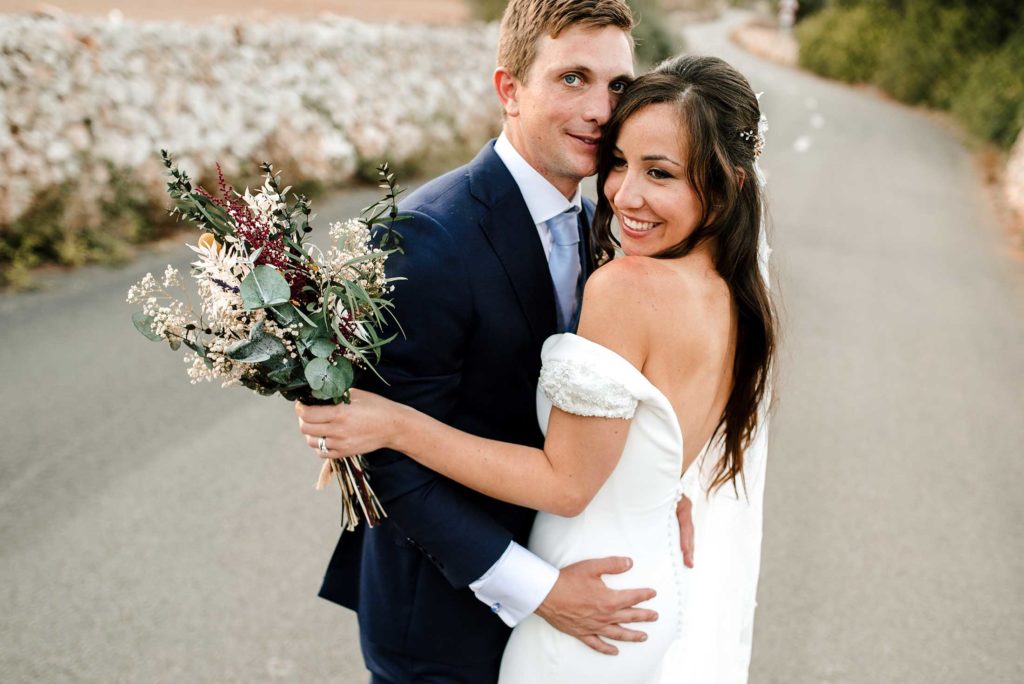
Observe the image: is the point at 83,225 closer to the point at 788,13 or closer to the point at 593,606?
the point at 593,606

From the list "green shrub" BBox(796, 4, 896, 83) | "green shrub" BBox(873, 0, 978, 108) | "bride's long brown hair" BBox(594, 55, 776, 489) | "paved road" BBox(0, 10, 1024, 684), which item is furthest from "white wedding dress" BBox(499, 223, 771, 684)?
"green shrub" BBox(796, 4, 896, 83)

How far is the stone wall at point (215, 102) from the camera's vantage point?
7465 millimetres

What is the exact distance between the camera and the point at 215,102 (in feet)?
30.9

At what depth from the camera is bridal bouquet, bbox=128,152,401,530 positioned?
1612mm

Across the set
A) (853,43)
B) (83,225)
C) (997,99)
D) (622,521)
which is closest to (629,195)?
(622,521)

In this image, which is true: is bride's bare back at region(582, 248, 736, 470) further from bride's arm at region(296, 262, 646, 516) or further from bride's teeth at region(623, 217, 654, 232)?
bride's teeth at region(623, 217, 654, 232)

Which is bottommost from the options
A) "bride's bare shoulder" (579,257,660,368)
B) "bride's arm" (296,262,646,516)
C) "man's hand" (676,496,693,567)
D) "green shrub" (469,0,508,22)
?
"green shrub" (469,0,508,22)

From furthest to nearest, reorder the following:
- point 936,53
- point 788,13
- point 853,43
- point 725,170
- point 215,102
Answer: point 788,13 < point 853,43 < point 936,53 < point 215,102 < point 725,170

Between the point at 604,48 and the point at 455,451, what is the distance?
43.5 inches

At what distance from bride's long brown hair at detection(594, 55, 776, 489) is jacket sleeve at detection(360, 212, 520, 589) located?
561mm

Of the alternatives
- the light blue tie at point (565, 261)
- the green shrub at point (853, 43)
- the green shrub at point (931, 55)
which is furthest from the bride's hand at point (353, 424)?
the green shrub at point (853, 43)

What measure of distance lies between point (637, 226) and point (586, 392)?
19.9 inches

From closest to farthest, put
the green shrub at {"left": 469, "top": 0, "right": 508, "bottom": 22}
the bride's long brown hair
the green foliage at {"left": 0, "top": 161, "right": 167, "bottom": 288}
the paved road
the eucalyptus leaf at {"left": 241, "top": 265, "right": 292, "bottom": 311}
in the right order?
the eucalyptus leaf at {"left": 241, "top": 265, "right": 292, "bottom": 311} < the bride's long brown hair < the paved road < the green foliage at {"left": 0, "top": 161, "right": 167, "bottom": 288} < the green shrub at {"left": 469, "top": 0, "right": 508, "bottom": 22}

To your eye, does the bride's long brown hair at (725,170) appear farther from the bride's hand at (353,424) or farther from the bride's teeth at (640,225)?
the bride's hand at (353,424)
